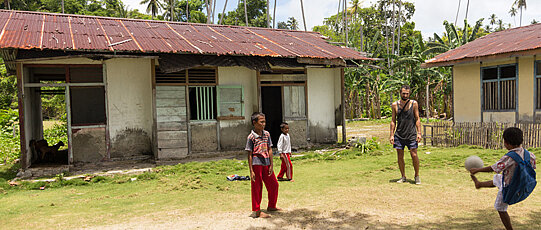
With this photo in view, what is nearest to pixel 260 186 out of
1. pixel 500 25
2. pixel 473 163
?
pixel 473 163


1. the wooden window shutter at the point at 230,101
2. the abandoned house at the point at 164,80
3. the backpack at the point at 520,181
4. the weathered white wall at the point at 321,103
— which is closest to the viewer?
the backpack at the point at 520,181

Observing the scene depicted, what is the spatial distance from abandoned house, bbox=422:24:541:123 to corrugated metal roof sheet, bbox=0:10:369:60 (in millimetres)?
3881

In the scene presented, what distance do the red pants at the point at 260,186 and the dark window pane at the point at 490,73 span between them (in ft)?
32.6

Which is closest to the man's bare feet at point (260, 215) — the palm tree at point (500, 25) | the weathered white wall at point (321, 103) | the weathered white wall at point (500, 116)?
the weathered white wall at point (321, 103)

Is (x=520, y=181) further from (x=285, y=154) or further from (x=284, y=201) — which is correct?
(x=285, y=154)

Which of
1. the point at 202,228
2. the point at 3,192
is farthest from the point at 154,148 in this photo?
the point at 202,228

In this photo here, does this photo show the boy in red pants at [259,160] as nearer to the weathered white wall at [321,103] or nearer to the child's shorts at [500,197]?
the child's shorts at [500,197]

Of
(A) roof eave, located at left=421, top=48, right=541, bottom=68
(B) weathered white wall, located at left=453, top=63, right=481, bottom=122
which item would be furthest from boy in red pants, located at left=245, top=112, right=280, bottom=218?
(B) weathered white wall, located at left=453, top=63, right=481, bottom=122

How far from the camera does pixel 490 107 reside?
11891 millimetres

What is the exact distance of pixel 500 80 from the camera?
451 inches

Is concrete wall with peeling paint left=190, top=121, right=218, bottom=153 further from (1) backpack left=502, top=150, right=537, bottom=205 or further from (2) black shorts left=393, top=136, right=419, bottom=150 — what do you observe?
(1) backpack left=502, top=150, right=537, bottom=205

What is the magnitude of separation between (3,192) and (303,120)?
7264mm

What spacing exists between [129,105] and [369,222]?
7.13 metres

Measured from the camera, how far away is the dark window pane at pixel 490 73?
1166cm
